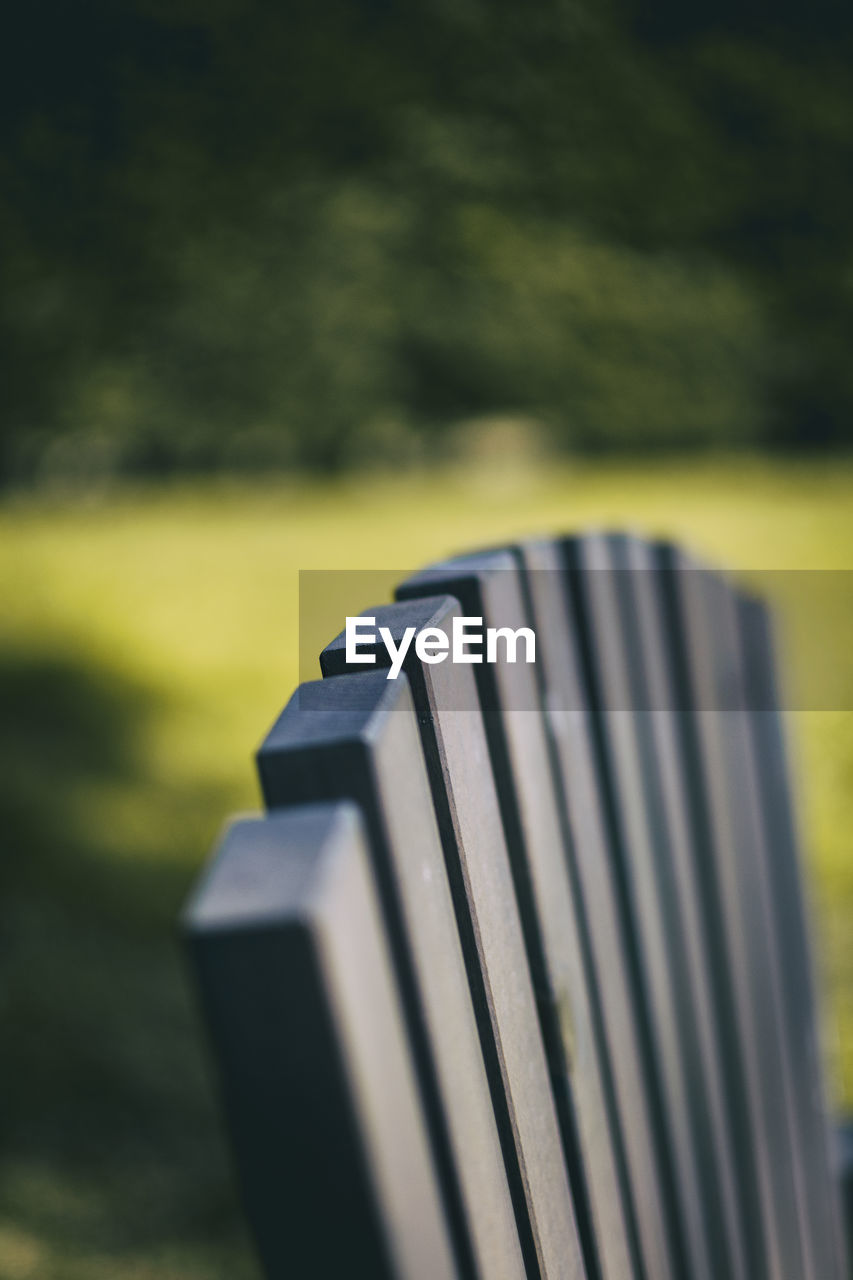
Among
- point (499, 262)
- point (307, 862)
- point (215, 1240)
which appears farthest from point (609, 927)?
point (499, 262)

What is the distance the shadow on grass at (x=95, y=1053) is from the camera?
2807mm

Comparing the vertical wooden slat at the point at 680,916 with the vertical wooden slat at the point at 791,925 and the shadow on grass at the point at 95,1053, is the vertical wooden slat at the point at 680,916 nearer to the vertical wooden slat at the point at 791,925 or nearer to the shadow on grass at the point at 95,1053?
the vertical wooden slat at the point at 791,925

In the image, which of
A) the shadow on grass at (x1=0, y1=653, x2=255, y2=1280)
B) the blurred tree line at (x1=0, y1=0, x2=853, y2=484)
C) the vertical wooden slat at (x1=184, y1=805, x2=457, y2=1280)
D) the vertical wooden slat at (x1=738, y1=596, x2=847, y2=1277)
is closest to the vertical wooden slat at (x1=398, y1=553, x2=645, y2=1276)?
the vertical wooden slat at (x1=184, y1=805, x2=457, y2=1280)

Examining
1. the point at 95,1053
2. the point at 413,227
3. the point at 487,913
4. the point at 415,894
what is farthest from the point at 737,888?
the point at 413,227

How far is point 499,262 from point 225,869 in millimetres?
9862

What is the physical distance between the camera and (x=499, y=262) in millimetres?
9672

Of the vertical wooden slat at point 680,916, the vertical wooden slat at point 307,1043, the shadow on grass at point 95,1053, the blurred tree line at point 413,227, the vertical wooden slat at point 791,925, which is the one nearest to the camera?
the vertical wooden slat at point 307,1043

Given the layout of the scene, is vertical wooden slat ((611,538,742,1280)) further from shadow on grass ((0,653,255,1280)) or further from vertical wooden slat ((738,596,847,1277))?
shadow on grass ((0,653,255,1280))

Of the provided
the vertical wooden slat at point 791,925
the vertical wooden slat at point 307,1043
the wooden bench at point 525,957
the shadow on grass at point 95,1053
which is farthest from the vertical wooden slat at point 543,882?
the shadow on grass at point 95,1053

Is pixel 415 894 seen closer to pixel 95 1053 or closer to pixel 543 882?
pixel 543 882

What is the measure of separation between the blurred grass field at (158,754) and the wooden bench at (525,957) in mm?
450

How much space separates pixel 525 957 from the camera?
0.73m

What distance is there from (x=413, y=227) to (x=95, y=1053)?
297 inches

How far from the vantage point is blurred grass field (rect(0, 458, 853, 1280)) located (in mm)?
3061
